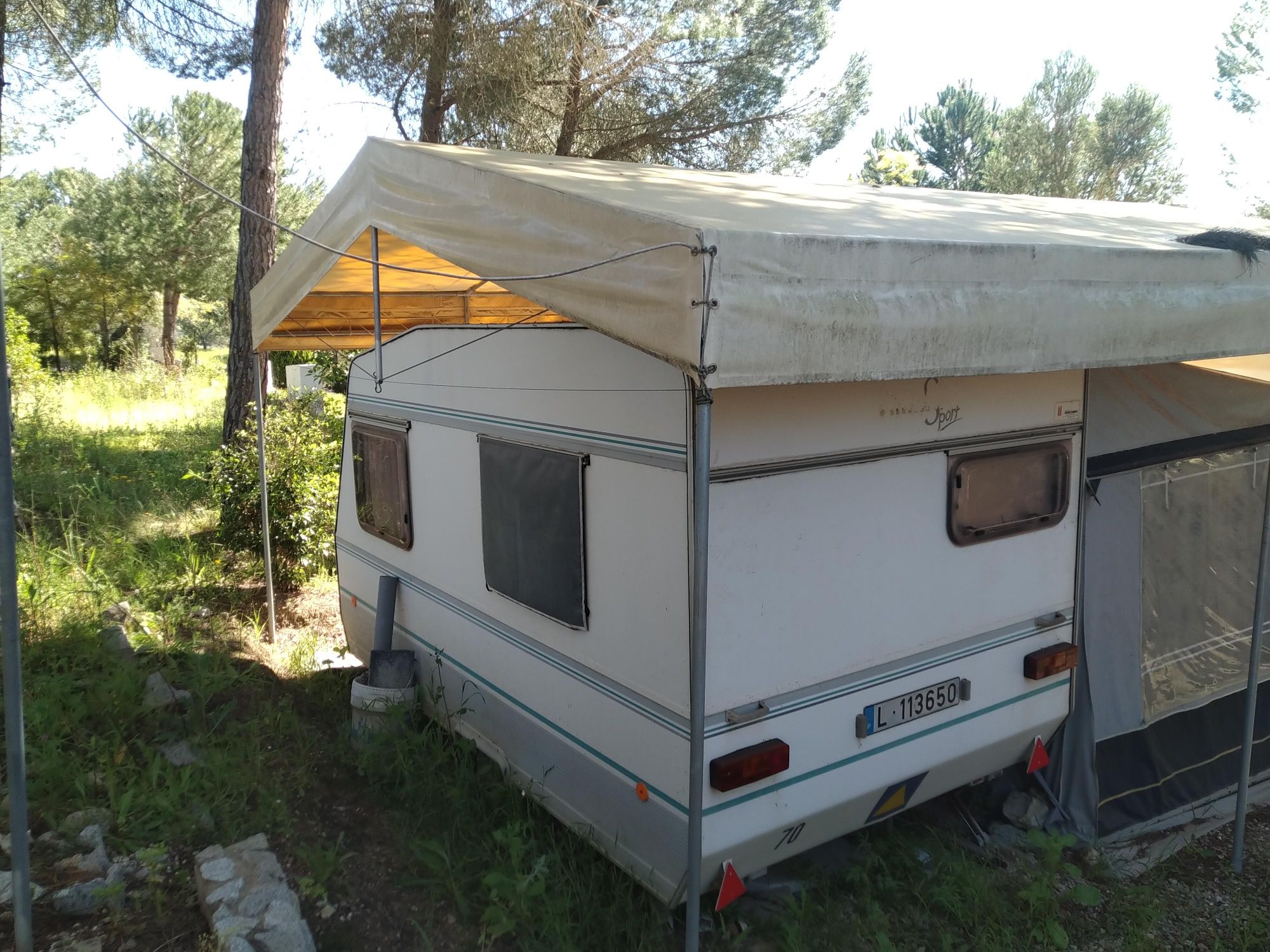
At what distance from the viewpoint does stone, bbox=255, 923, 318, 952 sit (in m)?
2.84

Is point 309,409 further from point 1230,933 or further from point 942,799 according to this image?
point 1230,933

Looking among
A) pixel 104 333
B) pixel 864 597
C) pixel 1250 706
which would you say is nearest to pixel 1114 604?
pixel 1250 706

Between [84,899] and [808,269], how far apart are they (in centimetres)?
301

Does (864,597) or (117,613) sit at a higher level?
(864,597)

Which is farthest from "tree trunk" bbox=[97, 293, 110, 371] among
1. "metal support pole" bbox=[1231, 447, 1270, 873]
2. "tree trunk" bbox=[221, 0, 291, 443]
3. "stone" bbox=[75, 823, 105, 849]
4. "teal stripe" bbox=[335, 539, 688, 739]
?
"metal support pole" bbox=[1231, 447, 1270, 873]

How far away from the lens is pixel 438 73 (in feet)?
30.7

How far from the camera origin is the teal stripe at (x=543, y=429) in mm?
2710

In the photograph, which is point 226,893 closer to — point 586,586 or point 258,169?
point 586,586

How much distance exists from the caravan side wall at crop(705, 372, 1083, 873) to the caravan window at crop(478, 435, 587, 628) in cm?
64

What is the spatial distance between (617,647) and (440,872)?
1.10 m

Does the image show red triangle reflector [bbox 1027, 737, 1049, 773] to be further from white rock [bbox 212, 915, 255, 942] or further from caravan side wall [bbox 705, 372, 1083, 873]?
white rock [bbox 212, 915, 255, 942]

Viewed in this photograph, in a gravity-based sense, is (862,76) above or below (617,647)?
above

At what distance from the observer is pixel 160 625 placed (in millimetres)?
5539

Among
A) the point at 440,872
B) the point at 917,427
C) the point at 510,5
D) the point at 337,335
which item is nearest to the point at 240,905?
the point at 440,872
